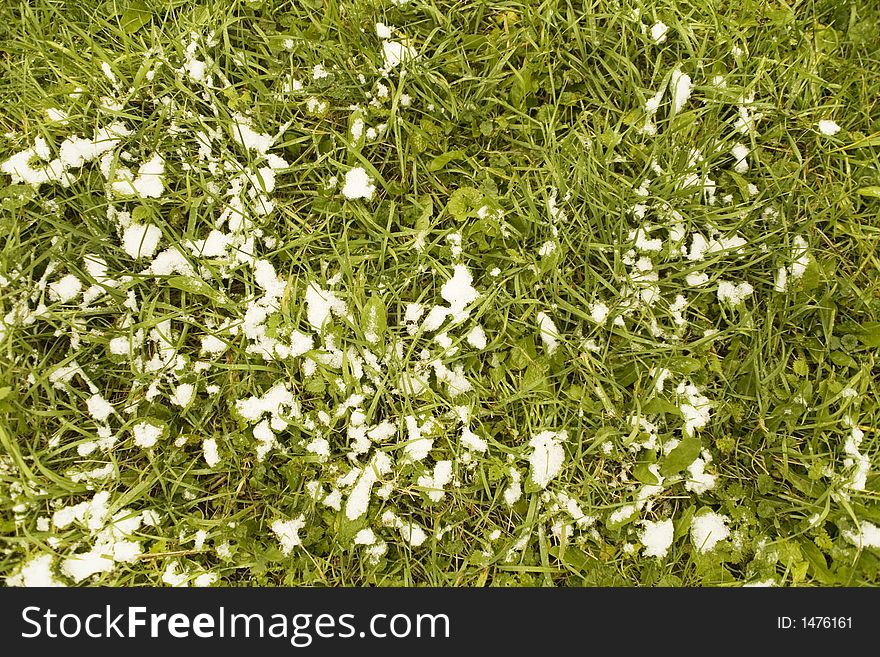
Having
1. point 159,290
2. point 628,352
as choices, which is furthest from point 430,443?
point 159,290

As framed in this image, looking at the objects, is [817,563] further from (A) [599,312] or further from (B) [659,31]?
(B) [659,31]

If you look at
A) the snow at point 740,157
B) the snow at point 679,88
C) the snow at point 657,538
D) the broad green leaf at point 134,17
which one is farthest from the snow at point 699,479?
the broad green leaf at point 134,17

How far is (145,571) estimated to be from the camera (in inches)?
56.4

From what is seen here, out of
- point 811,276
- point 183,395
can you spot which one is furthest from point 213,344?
point 811,276

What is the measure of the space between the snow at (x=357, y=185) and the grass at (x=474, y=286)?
35 mm

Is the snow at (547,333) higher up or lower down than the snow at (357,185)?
lower down

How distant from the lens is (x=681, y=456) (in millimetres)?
1467

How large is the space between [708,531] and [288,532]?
112cm

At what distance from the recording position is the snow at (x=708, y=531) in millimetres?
1464

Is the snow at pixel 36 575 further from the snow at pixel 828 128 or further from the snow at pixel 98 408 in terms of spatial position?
the snow at pixel 828 128

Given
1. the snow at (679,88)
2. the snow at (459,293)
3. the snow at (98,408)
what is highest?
the snow at (679,88)

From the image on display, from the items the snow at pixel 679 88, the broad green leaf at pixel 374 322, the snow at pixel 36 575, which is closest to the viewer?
the snow at pixel 36 575

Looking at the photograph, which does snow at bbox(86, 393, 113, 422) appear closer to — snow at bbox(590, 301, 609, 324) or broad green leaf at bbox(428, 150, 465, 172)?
broad green leaf at bbox(428, 150, 465, 172)
